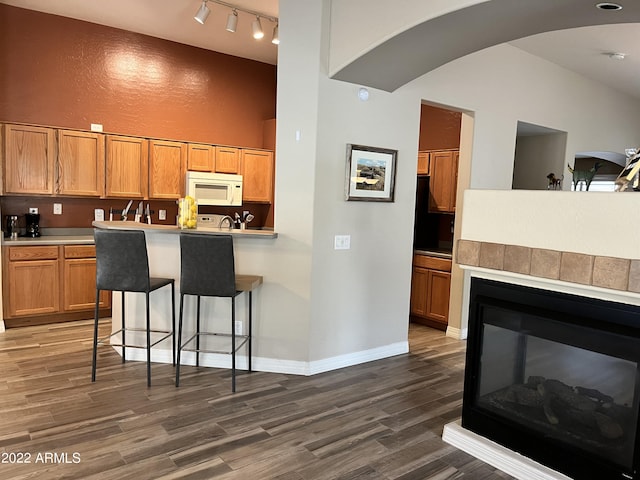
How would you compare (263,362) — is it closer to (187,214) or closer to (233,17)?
(187,214)

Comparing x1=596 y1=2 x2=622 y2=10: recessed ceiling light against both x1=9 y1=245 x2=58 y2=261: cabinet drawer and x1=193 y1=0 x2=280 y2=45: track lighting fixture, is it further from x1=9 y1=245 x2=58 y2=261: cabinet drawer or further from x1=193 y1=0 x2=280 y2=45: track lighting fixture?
x1=9 y1=245 x2=58 y2=261: cabinet drawer

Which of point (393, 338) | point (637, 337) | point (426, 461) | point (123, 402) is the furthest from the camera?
point (393, 338)

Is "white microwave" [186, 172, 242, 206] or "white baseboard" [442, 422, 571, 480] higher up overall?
"white microwave" [186, 172, 242, 206]

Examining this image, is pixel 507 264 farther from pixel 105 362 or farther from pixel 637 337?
pixel 105 362

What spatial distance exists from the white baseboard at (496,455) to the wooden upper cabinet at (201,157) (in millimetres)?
4602

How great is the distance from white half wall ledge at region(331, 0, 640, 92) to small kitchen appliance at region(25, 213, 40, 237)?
388 cm

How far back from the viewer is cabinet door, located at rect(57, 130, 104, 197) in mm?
5109

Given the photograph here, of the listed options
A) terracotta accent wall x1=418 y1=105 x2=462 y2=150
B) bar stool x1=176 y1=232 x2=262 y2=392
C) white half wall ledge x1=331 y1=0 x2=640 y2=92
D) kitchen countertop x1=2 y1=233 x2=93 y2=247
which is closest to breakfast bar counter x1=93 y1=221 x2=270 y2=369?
bar stool x1=176 y1=232 x2=262 y2=392

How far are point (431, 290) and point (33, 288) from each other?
14.3 feet

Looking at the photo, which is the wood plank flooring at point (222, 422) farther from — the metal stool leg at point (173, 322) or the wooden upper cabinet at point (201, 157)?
the wooden upper cabinet at point (201, 157)

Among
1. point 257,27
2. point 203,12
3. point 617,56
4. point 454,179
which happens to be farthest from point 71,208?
point 617,56

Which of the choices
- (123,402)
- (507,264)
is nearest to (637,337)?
(507,264)

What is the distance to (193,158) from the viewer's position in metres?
6.07

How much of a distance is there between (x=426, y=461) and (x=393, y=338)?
1.83 meters
